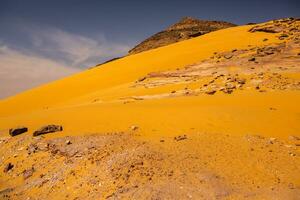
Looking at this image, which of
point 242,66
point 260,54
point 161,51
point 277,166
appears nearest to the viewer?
point 277,166

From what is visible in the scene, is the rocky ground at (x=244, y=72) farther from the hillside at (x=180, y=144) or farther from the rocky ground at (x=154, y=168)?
the rocky ground at (x=154, y=168)

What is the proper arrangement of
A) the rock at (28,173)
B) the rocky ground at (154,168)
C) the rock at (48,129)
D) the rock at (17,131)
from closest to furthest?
the rocky ground at (154,168) → the rock at (28,173) → the rock at (48,129) → the rock at (17,131)

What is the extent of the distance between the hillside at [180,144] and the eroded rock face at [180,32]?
23.9 meters

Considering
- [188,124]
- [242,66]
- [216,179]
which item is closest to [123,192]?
[216,179]

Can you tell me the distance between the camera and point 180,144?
7.57m

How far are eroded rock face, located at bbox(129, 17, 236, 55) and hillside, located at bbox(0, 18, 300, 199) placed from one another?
78.6ft

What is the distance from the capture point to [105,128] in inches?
363

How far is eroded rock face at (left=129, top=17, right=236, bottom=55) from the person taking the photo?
124 feet

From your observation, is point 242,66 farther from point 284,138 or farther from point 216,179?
point 216,179

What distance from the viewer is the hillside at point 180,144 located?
19.9 ft

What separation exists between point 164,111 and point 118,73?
14.2 metres

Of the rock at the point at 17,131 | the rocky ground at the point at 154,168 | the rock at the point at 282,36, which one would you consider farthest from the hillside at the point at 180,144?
the rock at the point at 282,36

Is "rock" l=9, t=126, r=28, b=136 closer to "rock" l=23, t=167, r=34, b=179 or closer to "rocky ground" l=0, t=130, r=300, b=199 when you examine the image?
"rocky ground" l=0, t=130, r=300, b=199

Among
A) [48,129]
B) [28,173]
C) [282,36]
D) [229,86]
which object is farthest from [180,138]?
[282,36]
